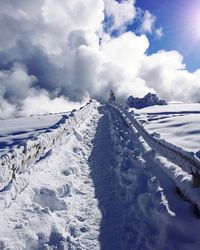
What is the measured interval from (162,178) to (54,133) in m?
6.06

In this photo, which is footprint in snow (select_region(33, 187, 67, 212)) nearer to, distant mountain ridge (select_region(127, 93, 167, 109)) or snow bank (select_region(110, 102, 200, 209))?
snow bank (select_region(110, 102, 200, 209))

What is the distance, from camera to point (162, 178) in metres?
8.22

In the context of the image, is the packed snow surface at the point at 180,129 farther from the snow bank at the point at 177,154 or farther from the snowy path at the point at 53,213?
the snowy path at the point at 53,213

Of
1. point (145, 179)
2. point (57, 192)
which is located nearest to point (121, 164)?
point (145, 179)

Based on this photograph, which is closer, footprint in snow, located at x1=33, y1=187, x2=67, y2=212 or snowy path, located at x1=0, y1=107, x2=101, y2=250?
snowy path, located at x1=0, y1=107, x2=101, y2=250

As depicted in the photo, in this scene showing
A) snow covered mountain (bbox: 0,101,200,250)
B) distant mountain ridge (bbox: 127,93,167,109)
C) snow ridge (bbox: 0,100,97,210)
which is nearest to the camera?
snow covered mountain (bbox: 0,101,200,250)

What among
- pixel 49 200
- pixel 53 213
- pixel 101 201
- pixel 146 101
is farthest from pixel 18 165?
pixel 146 101

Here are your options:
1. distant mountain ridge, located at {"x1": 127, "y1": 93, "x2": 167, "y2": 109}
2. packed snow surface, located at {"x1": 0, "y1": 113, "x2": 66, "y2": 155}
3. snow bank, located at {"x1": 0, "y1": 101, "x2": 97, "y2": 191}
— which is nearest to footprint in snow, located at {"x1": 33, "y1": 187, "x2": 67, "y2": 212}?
snow bank, located at {"x1": 0, "y1": 101, "x2": 97, "y2": 191}

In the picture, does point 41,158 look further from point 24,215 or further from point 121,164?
point 24,215

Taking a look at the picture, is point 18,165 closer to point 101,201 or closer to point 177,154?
point 101,201

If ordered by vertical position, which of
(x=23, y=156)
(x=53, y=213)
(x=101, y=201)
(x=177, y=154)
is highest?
(x=23, y=156)

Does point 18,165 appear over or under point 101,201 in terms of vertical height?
over

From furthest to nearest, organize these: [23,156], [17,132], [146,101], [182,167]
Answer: [146,101], [17,132], [23,156], [182,167]

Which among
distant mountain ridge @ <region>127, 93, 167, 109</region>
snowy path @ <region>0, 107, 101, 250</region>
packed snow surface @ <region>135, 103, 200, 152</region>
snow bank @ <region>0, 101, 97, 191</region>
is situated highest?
distant mountain ridge @ <region>127, 93, 167, 109</region>
